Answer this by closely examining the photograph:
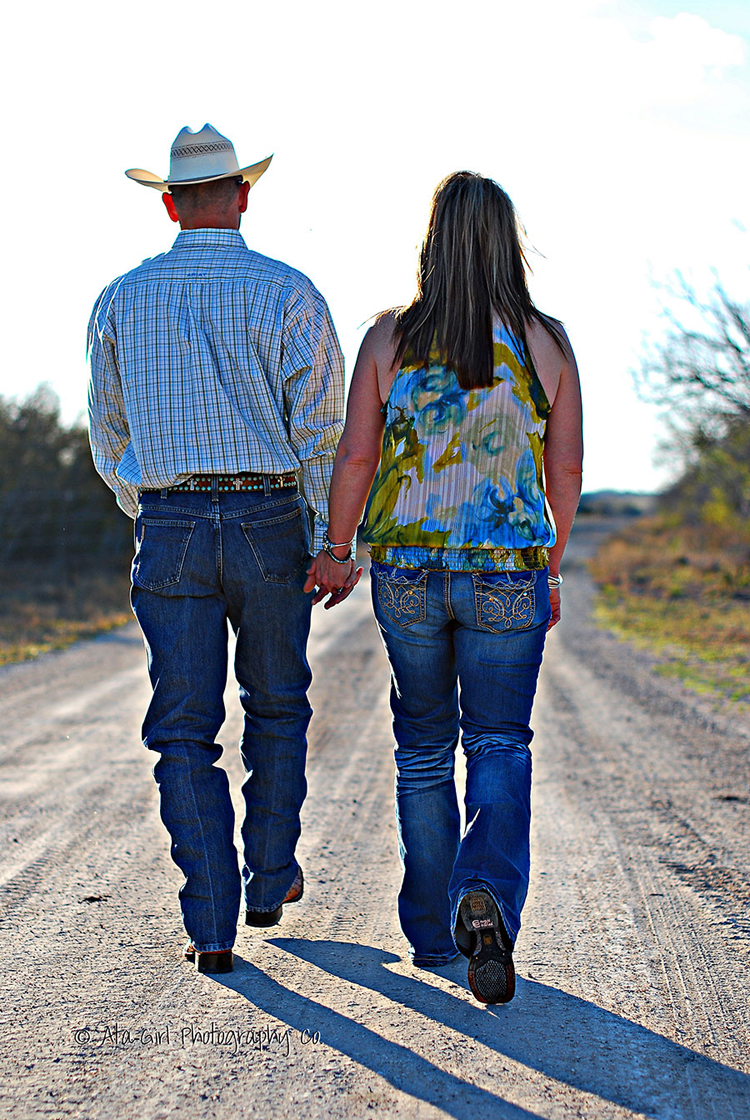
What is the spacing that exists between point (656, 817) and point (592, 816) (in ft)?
0.89

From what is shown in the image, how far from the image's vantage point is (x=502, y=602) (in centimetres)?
248

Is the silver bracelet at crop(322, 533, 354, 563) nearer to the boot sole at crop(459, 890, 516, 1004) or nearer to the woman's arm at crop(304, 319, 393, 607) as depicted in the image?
the woman's arm at crop(304, 319, 393, 607)

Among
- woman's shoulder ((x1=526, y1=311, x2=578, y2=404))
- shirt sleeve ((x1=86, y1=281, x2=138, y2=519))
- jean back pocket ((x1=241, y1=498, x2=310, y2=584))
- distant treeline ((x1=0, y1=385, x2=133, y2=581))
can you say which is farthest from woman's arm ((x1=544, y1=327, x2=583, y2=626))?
distant treeline ((x1=0, y1=385, x2=133, y2=581))

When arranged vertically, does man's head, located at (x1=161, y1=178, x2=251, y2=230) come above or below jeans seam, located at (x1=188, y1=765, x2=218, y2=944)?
above

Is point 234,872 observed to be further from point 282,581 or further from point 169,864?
point 169,864

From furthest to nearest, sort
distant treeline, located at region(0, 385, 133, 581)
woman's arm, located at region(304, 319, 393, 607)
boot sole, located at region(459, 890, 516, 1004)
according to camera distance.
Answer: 1. distant treeline, located at region(0, 385, 133, 581)
2. woman's arm, located at region(304, 319, 393, 607)
3. boot sole, located at region(459, 890, 516, 1004)

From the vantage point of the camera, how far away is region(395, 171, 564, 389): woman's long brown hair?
97.3 inches

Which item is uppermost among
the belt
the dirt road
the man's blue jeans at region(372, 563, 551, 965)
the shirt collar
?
the shirt collar

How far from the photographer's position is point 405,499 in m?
2.53

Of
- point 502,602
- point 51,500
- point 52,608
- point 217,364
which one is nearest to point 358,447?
point 217,364

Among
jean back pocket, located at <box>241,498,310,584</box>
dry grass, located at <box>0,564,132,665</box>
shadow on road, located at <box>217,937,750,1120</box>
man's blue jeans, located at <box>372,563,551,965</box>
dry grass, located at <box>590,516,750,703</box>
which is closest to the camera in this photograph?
shadow on road, located at <box>217,937,750,1120</box>

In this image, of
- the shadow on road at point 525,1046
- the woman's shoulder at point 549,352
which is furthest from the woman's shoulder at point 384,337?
the shadow on road at point 525,1046

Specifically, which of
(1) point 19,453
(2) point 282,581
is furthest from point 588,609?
(2) point 282,581

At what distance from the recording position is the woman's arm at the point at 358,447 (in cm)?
260
